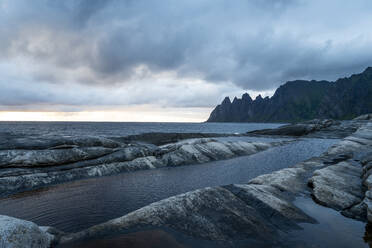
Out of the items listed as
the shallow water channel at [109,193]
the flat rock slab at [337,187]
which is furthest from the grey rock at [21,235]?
the flat rock slab at [337,187]

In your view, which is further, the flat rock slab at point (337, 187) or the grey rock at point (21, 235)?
the flat rock slab at point (337, 187)

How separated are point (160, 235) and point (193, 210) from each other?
3384 mm

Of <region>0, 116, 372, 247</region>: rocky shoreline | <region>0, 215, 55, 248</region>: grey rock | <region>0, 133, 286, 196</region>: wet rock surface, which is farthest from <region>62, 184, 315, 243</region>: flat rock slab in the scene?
<region>0, 133, 286, 196</region>: wet rock surface

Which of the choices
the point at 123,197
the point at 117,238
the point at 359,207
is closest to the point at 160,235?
the point at 117,238

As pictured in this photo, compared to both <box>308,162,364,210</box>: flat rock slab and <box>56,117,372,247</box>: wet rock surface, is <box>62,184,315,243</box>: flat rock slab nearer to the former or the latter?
<box>56,117,372,247</box>: wet rock surface

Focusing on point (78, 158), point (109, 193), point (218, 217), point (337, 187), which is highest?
point (78, 158)

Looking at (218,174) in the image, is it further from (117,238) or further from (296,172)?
(117,238)

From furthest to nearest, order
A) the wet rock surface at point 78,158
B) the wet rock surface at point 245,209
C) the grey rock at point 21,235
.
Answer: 1. the wet rock surface at point 78,158
2. the wet rock surface at point 245,209
3. the grey rock at point 21,235

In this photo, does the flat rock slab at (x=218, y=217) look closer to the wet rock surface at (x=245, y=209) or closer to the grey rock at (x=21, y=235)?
the wet rock surface at (x=245, y=209)

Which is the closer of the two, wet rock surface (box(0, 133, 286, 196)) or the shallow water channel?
the shallow water channel

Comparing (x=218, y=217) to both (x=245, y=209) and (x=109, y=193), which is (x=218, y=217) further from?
(x=109, y=193)

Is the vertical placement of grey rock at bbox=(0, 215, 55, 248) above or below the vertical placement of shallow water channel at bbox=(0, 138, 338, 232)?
above

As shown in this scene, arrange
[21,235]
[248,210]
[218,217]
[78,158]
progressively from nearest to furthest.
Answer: [21,235] → [218,217] → [248,210] → [78,158]

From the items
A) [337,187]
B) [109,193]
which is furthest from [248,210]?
[109,193]
